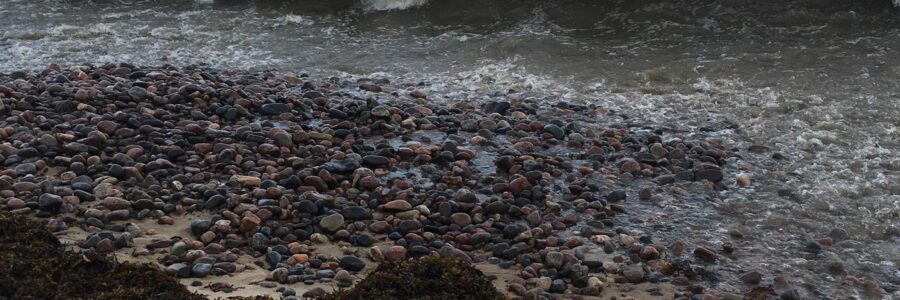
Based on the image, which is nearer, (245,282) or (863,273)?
(245,282)

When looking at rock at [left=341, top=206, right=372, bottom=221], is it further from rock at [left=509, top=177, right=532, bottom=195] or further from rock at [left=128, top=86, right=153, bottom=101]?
rock at [left=128, top=86, right=153, bottom=101]

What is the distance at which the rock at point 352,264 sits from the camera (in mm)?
4613

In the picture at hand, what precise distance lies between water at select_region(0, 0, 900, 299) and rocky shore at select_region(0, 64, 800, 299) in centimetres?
29

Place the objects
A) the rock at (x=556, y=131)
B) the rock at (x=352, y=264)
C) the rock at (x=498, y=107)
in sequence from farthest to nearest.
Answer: the rock at (x=498, y=107) < the rock at (x=556, y=131) < the rock at (x=352, y=264)

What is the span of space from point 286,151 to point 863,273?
374 cm

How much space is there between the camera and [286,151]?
242 inches

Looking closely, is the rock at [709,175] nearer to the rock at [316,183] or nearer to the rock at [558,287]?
the rock at [558,287]

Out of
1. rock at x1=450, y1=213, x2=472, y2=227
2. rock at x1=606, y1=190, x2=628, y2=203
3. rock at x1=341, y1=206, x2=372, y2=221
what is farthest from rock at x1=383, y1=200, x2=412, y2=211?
rock at x1=606, y1=190, x2=628, y2=203

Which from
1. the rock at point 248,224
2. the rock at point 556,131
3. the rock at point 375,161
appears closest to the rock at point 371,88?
the rock at point 556,131

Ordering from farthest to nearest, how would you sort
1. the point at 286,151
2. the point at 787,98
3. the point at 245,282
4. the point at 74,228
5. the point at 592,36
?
the point at 592,36
the point at 787,98
the point at 286,151
the point at 74,228
the point at 245,282

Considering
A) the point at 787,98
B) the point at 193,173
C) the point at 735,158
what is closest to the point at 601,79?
the point at 787,98

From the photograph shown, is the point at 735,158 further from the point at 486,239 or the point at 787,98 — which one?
the point at 486,239

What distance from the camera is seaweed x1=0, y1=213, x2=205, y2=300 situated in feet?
11.9

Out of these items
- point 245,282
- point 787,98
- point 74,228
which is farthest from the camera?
point 787,98
